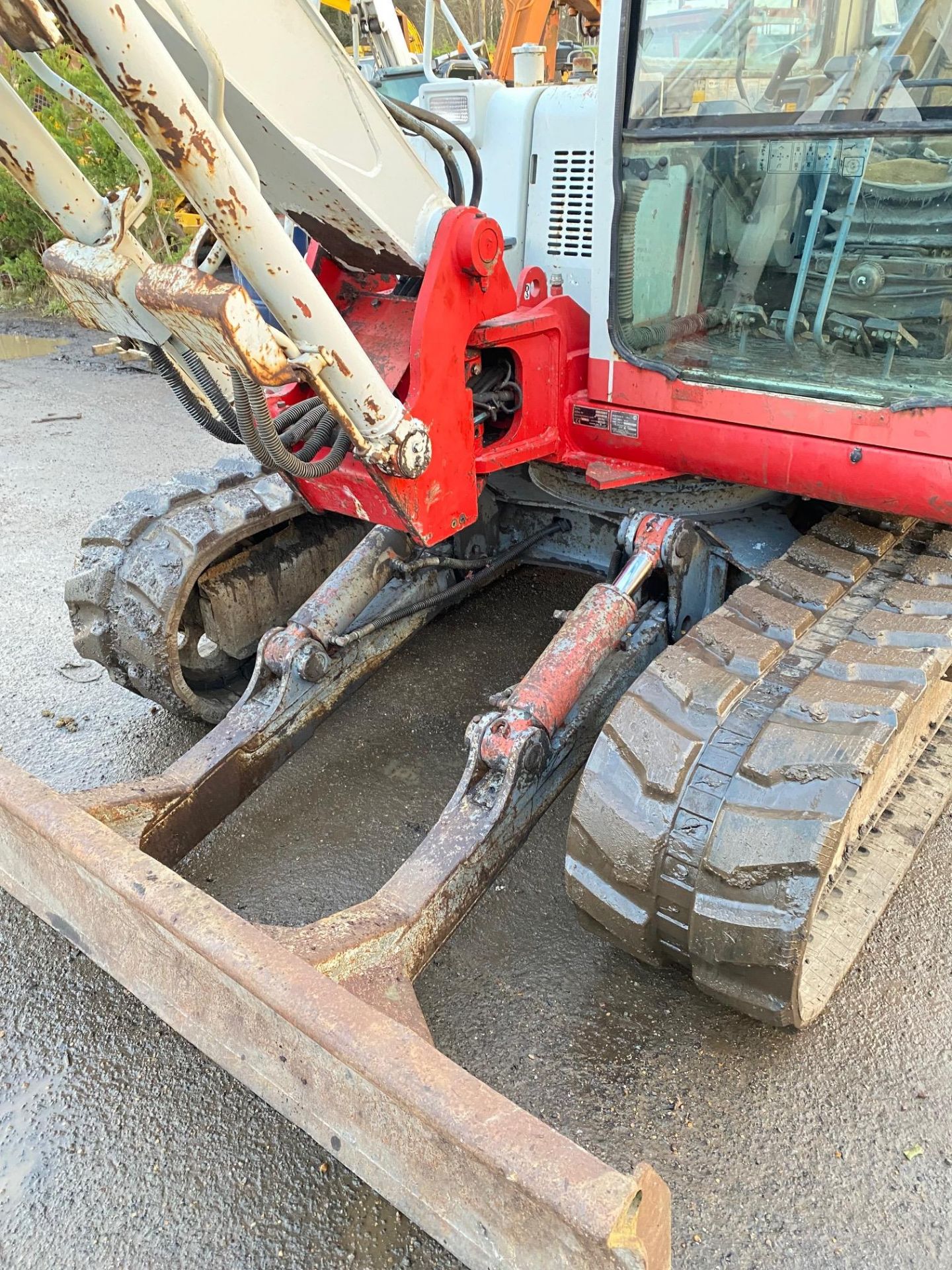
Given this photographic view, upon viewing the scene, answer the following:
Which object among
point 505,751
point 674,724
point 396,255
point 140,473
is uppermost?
point 396,255

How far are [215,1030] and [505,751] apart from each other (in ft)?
3.03

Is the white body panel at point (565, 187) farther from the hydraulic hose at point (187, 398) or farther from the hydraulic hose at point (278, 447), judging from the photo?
the hydraulic hose at point (187, 398)

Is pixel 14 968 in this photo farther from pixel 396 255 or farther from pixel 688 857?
pixel 396 255

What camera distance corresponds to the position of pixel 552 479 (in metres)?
3.33

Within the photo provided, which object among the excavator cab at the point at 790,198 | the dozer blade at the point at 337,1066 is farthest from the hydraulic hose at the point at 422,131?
the dozer blade at the point at 337,1066

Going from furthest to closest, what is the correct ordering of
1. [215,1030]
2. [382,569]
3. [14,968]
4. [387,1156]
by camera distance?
1. [382,569]
2. [14,968]
3. [215,1030]
4. [387,1156]

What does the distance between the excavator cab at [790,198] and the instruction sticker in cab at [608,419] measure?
17 cm

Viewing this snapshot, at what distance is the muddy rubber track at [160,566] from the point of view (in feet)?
9.82

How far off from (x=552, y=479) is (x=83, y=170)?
7059 millimetres

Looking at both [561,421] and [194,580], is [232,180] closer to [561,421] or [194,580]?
[561,421]

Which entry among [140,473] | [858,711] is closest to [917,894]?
[858,711]

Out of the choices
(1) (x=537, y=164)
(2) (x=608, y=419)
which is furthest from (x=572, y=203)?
(2) (x=608, y=419)

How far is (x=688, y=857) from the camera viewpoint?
1.95 meters

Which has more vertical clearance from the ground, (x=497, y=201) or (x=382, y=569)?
(x=497, y=201)
